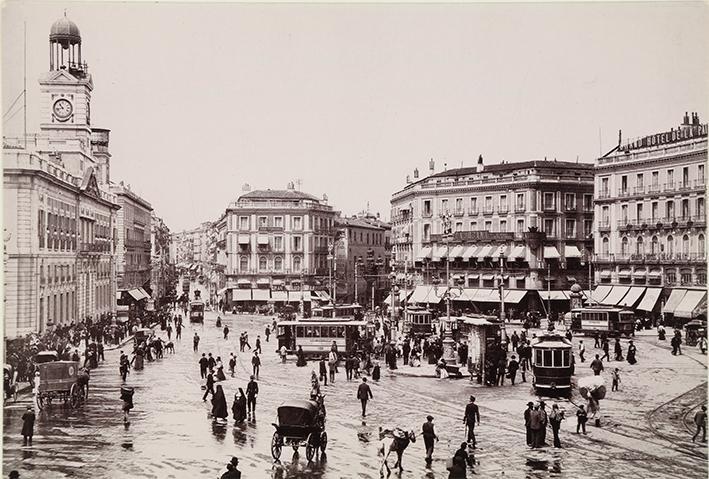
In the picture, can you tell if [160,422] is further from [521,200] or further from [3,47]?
[521,200]

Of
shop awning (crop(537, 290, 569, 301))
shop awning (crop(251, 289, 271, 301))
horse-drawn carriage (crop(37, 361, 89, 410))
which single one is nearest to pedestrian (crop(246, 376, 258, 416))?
horse-drawn carriage (crop(37, 361, 89, 410))

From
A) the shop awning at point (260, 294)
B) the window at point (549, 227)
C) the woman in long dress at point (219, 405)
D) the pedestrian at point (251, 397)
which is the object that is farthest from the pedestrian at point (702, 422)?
the window at point (549, 227)

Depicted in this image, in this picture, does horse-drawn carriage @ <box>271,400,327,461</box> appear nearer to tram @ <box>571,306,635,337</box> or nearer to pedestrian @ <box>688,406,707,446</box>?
pedestrian @ <box>688,406,707,446</box>

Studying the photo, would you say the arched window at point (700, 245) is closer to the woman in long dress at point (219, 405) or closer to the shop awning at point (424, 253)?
the woman in long dress at point (219, 405)

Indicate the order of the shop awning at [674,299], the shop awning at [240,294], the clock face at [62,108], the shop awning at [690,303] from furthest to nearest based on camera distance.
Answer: the shop awning at [240,294] → the shop awning at [674,299] → the shop awning at [690,303] → the clock face at [62,108]

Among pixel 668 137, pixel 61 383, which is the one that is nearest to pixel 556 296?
pixel 668 137
